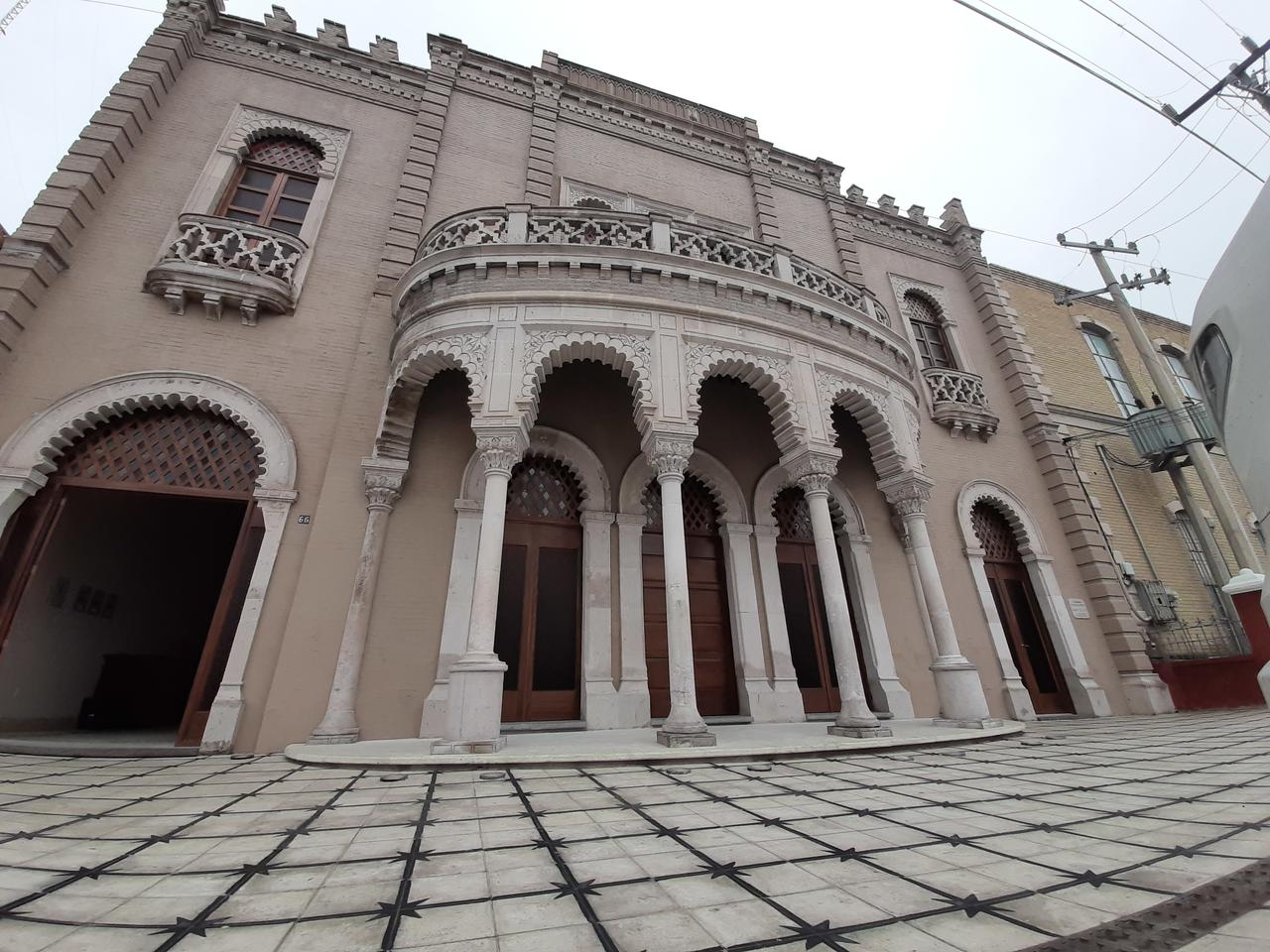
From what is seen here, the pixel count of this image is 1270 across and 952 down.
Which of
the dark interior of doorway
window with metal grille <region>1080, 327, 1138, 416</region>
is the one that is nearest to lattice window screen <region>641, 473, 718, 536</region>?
the dark interior of doorway

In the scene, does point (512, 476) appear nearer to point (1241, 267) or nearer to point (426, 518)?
point (426, 518)

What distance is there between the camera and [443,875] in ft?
6.50

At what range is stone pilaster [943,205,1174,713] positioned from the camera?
8.47 meters

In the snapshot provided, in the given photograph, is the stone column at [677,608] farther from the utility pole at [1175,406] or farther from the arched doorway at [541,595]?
the utility pole at [1175,406]

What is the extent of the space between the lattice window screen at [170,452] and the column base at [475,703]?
3.74 meters

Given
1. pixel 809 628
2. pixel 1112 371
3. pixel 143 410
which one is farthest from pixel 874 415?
pixel 1112 371

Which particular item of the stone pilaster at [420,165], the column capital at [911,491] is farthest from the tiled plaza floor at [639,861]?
the stone pilaster at [420,165]

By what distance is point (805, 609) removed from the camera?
308 inches

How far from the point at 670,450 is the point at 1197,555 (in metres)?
12.2

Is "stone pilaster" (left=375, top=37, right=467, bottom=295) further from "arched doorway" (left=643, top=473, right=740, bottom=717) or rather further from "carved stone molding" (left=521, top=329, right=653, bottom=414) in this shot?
"arched doorway" (left=643, top=473, right=740, bottom=717)

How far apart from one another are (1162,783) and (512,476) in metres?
6.46

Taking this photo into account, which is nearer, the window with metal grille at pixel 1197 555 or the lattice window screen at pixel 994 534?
the lattice window screen at pixel 994 534

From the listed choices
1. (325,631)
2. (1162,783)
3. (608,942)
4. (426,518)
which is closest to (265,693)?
(325,631)

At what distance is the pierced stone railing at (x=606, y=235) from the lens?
21.1 ft
